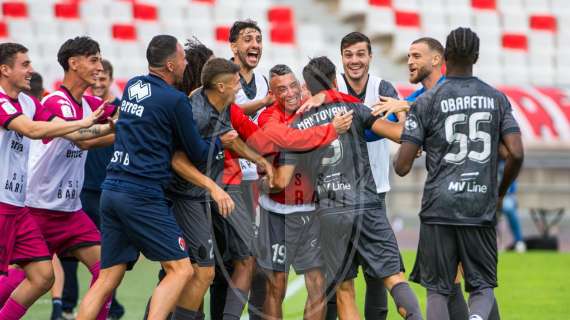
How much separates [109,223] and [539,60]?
49.5 ft

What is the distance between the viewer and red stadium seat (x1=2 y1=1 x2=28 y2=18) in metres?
20.7

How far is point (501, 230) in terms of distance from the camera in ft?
61.3

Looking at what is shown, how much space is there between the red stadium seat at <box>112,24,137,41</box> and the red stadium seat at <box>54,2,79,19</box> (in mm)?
788

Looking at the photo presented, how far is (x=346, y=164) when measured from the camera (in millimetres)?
8156

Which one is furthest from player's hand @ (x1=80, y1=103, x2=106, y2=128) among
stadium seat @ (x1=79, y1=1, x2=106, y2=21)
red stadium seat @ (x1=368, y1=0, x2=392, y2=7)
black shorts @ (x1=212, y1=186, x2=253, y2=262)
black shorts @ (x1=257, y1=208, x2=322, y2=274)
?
red stadium seat @ (x1=368, y1=0, x2=392, y2=7)

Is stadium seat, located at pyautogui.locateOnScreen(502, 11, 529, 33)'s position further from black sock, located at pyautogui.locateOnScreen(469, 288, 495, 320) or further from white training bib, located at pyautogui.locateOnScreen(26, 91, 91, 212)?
black sock, located at pyautogui.locateOnScreen(469, 288, 495, 320)

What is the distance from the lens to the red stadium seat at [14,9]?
2073 centimetres

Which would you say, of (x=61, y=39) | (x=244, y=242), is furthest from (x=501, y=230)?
(x=244, y=242)

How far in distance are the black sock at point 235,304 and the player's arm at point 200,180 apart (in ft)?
3.26

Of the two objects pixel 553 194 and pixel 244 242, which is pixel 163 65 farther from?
pixel 553 194

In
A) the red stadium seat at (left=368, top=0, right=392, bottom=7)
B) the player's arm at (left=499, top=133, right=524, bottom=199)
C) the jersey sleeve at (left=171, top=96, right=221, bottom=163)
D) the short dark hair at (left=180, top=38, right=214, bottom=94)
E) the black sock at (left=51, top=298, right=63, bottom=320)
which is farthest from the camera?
the red stadium seat at (left=368, top=0, right=392, bottom=7)

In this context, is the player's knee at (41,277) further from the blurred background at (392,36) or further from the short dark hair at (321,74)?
the blurred background at (392,36)

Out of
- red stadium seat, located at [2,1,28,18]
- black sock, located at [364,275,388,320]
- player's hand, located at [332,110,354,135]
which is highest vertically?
red stadium seat, located at [2,1,28,18]

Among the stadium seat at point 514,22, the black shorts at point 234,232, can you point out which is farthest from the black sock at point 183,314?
the stadium seat at point 514,22
